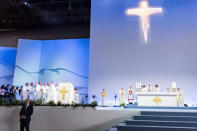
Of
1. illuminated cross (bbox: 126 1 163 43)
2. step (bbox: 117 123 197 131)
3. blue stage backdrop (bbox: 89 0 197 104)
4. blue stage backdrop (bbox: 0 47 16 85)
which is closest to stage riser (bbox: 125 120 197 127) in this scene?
step (bbox: 117 123 197 131)

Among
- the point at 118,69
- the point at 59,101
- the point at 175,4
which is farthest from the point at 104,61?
the point at 175,4

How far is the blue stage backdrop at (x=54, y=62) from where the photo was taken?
1384cm

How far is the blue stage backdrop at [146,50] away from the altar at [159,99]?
2.49 m

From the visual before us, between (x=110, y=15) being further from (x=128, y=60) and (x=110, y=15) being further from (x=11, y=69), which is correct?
(x=11, y=69)

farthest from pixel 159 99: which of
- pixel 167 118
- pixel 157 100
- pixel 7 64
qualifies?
pixel 7 64

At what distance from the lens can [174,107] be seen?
8.00 m

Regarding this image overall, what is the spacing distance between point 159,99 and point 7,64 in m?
12.3

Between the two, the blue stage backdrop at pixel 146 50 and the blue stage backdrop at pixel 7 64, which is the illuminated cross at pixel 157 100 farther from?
the blue stage backdrop at pixel 7 64

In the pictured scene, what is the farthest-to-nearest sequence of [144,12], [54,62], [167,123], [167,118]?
[54,62] → [144,12] → [167,118] → [167,123]

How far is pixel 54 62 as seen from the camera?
14.5 metres

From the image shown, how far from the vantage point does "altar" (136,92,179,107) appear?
27.4 feet

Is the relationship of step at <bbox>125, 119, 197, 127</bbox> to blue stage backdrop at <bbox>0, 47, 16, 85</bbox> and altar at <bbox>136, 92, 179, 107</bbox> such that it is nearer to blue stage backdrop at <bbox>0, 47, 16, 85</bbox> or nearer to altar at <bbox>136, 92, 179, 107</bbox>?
altar at <bbox>136, 92, 179, 107</bbox>

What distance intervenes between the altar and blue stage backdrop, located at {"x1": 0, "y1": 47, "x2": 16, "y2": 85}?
36.3ft

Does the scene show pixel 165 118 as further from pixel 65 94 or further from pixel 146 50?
pixel 146 50
